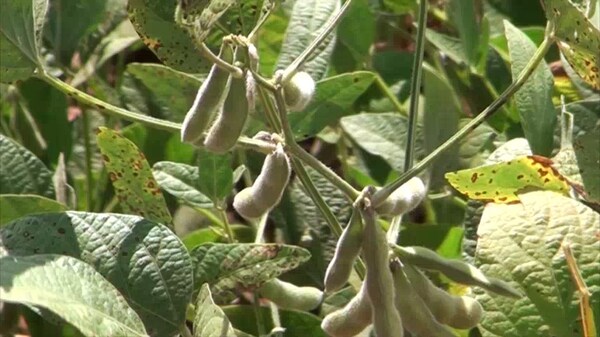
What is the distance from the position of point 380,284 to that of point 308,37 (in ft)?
0.97

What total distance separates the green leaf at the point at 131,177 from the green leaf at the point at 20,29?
0.06m

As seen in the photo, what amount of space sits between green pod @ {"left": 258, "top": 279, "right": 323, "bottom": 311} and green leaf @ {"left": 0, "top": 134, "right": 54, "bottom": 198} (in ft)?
0.64

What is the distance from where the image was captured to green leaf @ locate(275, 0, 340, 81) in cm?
73

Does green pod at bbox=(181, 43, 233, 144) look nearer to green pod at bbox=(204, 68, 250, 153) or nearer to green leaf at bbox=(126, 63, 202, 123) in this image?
green pod at bbox=(204, 68, 250, 153)

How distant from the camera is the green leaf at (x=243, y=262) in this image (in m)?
0.58

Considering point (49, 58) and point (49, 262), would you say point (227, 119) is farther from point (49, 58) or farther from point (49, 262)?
Result: point (49, 58)

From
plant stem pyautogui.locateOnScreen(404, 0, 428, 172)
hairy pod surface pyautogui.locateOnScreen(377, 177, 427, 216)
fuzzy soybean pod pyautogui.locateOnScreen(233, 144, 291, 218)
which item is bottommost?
hairy pod surface pyautogui.locateOnScreen(377, 177, 427, 216)

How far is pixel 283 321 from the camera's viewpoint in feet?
2.17

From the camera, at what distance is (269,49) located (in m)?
0.84

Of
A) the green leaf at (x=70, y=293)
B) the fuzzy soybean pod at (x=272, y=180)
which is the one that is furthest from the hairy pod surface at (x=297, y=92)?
the green leaf at (x=70, y=293)

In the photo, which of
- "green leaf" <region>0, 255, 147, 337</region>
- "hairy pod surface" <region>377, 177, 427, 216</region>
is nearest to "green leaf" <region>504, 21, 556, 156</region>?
"hairy pod surface" <region>377, 177, 427, 216</region>

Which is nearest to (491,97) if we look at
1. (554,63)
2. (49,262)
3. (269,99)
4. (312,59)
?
(554,63)

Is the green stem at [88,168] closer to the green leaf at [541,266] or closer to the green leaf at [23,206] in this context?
the green leaf at [23,206]

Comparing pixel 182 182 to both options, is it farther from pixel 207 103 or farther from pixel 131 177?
pixel 207 103
